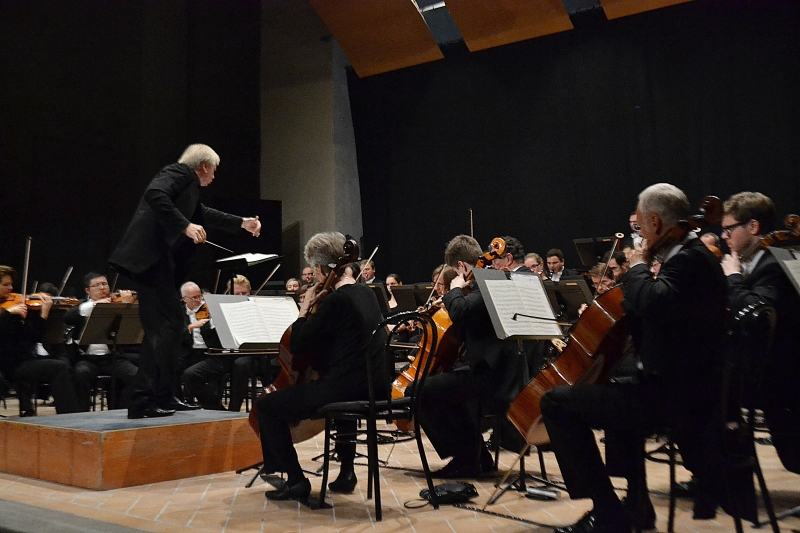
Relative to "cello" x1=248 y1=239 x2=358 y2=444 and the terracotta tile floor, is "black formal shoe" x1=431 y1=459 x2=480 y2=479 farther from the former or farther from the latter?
"cello" x1=248 y1=239 x2=358 y2=444

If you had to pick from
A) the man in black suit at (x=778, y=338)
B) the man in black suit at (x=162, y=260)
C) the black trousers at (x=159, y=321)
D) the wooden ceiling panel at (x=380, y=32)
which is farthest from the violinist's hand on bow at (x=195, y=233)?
the wooden ceiling panel at (x=380, y=32)

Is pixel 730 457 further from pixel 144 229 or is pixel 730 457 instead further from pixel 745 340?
pixel 144 229

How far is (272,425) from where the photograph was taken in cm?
327

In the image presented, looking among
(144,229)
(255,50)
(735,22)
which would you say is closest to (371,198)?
(255,50)

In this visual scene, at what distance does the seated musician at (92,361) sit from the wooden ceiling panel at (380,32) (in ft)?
18.3

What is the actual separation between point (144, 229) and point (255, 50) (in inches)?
283

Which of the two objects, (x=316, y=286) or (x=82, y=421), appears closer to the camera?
(x=316, y=286)

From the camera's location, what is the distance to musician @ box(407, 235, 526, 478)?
360 centimetres

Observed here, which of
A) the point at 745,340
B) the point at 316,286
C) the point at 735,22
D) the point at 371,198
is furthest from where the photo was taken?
the point at 371,198

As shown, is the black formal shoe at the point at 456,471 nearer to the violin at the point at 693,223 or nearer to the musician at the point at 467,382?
the musician at the point at 467,382

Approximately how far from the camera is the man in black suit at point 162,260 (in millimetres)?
3629

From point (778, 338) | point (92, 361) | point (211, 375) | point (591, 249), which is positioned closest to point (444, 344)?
point (778, 338)

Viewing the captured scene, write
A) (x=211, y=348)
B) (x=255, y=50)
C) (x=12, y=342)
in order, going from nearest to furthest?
(x=12, y=342)
(x=211, y=348)
(x=255, y=50)

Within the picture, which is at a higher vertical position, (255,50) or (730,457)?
(255,50)
